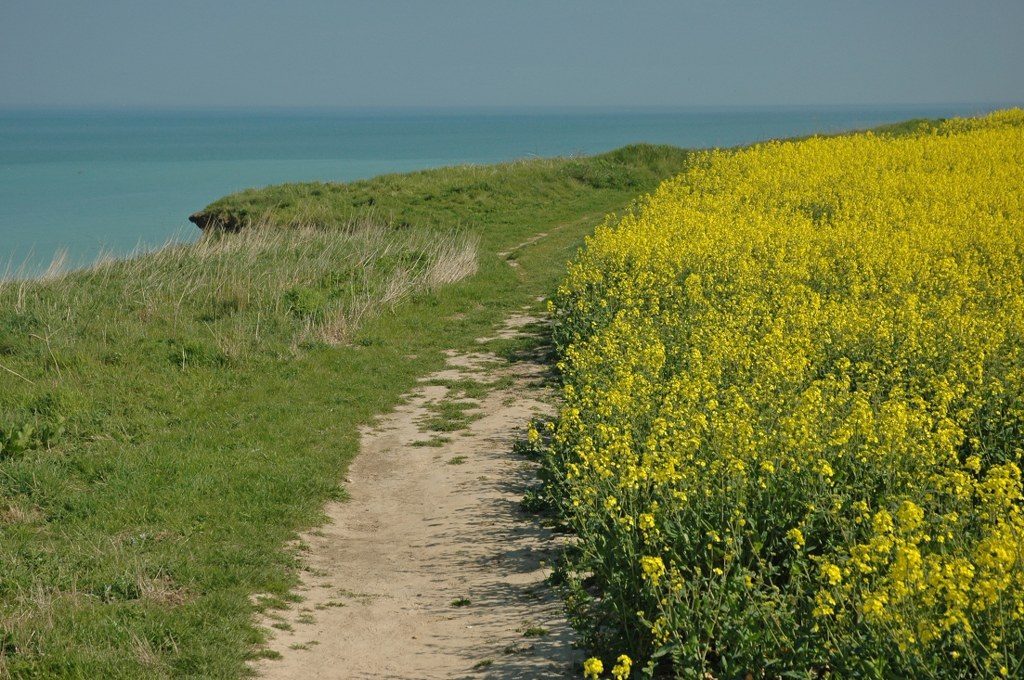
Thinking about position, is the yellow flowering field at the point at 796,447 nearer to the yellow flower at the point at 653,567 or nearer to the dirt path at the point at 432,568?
the yellow flower at the point at 653,567

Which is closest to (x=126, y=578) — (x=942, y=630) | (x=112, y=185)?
(x=942, y=630)

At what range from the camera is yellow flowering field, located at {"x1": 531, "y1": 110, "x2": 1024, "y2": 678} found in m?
4.41

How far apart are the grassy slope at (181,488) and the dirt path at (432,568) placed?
0.33 meters

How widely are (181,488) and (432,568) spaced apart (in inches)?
94.2

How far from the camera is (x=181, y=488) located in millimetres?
8117

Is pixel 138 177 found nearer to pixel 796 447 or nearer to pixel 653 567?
pixel 796 447

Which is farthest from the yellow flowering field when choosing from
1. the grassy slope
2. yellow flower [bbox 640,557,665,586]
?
the grassy slope

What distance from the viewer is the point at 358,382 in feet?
38.4

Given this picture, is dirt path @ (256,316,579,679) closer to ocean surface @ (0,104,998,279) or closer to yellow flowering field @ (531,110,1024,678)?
Result: yellow flowering field @ (531,110,1024,678)

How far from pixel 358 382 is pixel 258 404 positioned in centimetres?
149

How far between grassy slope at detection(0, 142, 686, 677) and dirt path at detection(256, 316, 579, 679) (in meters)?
0.33

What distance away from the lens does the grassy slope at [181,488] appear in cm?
584

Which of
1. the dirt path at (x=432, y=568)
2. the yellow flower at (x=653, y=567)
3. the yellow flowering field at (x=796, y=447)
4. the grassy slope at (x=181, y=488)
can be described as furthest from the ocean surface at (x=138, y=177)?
the yellow flower at (x=653, y=567)

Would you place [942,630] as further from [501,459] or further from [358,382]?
[358,382]
